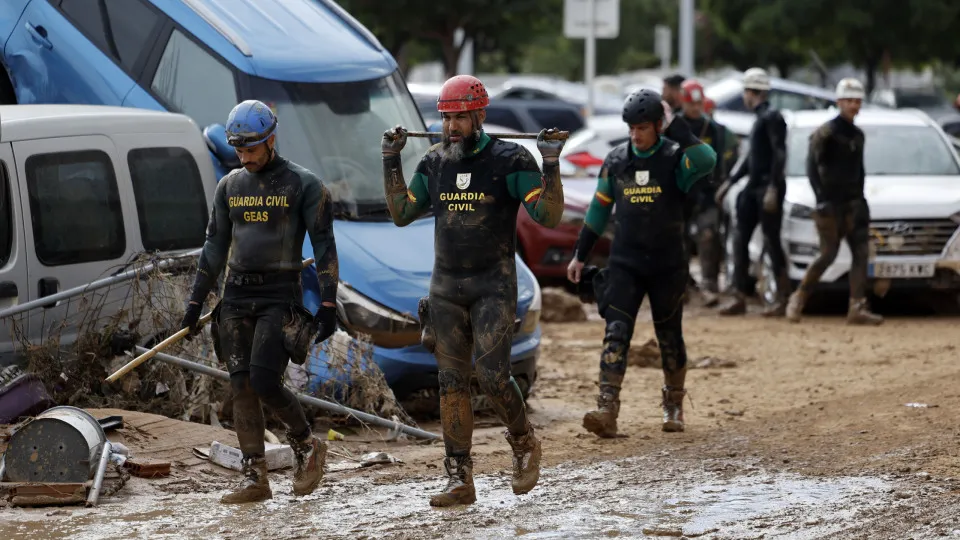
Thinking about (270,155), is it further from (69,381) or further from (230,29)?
(230,29)

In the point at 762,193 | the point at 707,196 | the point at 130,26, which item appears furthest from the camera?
the point at 707,196

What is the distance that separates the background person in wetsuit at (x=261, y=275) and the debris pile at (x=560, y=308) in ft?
25.1

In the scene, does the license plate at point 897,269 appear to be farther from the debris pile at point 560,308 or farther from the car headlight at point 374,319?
the car headlight at point 374,319

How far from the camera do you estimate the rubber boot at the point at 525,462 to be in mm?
7891

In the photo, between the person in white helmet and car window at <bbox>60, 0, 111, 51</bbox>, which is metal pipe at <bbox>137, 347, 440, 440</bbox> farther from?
the person in white helmet

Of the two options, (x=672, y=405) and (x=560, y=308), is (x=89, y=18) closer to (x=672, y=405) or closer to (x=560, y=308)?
(x=672, y=405)

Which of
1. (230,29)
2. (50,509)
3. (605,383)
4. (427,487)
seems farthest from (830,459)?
(230,29)

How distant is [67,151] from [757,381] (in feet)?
17.4

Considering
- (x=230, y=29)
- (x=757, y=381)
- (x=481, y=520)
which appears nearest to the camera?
(x=481, y=520)

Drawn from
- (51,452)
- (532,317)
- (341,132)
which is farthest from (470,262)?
(341,132)

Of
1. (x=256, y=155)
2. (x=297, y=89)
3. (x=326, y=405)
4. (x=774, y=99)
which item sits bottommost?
(x=326, y=405)

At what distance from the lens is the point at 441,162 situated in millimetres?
7898

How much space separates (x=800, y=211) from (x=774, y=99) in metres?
14.4

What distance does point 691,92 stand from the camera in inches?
576
